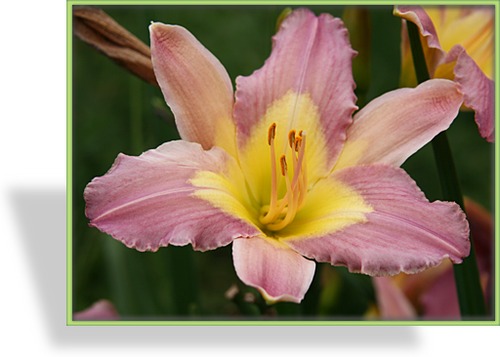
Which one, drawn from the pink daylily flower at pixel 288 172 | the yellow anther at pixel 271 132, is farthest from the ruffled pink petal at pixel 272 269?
the yellow anther at pixel 271 132

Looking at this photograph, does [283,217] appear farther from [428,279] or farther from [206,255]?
[206,255]

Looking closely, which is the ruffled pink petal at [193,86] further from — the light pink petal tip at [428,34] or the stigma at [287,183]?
the light pink petal tip at [428,34]

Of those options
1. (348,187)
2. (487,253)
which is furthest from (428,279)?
(348,187)

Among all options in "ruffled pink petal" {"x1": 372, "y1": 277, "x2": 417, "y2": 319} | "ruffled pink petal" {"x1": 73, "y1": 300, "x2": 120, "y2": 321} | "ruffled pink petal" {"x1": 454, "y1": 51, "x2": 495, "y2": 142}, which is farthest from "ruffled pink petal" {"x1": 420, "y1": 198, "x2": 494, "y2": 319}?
"ruffled pink petal" {"x1": 73, "y1": 300, "x2": 120, "y2": 321}

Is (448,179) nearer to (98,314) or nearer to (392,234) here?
(392,234)

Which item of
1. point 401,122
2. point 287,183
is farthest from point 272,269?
point 401,122

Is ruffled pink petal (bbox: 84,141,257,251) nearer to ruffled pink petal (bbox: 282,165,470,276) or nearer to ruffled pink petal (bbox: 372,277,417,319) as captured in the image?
ruffled pink petal (bbox: 282,165,470,276)
